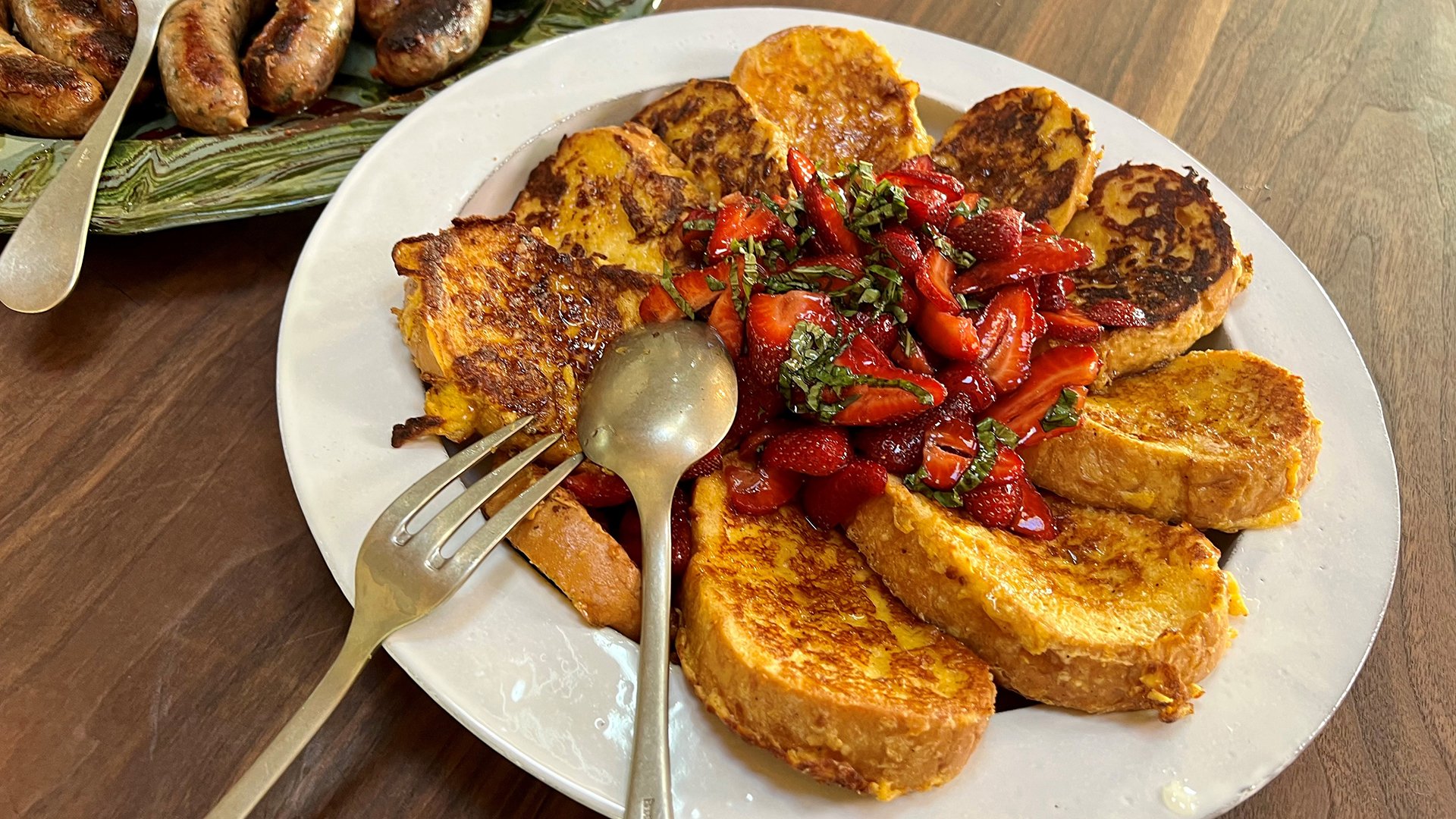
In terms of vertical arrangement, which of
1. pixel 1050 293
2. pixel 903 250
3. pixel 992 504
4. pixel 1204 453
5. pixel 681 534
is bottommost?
pixel 681 534

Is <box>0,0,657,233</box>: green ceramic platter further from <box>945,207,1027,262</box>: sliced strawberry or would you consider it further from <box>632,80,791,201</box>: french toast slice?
<box>945,207,1027,262</box>: sliced strawberry

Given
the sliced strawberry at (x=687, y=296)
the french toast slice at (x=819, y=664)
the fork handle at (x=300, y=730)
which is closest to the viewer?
the fork handle at (x=300, y=730)

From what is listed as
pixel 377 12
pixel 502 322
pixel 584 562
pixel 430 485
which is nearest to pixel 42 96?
pixel 377 12

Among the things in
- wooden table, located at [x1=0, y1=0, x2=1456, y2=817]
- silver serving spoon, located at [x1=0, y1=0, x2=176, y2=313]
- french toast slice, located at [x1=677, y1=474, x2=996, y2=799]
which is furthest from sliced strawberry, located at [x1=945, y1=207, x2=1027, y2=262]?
silver serving spoon, located at [x1=0, y1=0, x2=176, y2=313]

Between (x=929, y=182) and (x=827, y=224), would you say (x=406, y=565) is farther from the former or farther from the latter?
(x=929, y=182)

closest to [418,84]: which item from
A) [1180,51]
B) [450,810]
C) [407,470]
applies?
[407,470]

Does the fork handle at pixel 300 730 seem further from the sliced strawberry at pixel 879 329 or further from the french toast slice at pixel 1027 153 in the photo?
the french toast slice at pixel 1027 153

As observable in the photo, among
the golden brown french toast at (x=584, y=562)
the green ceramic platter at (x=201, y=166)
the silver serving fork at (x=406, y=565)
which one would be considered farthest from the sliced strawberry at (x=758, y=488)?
the green ceramic platter at (x=201, y=166)
